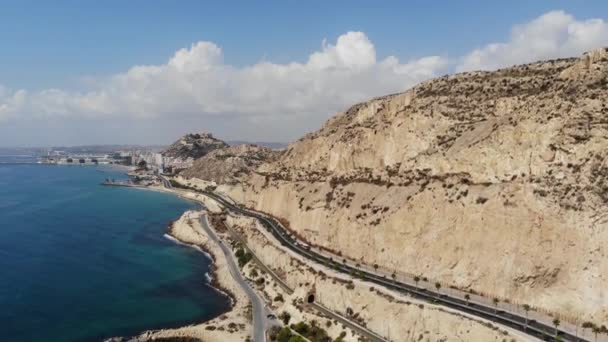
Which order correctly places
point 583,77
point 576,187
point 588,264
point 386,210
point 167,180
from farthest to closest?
point 167,180 → point 386,210 → point 583,77 → point 576,187 → point 588,264

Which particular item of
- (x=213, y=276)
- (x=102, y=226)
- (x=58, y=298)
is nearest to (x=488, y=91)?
(x=213, y=276)

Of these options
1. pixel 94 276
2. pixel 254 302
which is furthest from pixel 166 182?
pixel 254 302

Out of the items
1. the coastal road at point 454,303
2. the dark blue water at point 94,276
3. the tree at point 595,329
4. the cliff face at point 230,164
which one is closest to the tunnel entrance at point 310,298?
the coastal road at point 454,303

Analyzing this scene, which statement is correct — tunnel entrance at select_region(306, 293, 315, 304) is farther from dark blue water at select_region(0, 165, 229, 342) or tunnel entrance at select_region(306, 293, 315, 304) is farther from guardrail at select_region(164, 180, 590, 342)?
dark blue water at select_region(0, 165, 229, 342)

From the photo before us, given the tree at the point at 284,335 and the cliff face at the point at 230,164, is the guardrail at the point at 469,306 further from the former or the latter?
the cliff face at the point at 230,164

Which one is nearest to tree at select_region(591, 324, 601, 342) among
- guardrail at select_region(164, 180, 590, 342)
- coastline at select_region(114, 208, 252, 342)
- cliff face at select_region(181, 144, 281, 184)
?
guardrail at select_region(164, 180, 590, 342)

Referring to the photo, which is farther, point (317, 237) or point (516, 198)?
point (317, 237)

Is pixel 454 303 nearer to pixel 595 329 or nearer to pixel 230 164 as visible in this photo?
pixel 595 329

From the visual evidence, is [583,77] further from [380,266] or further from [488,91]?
[380,266]
